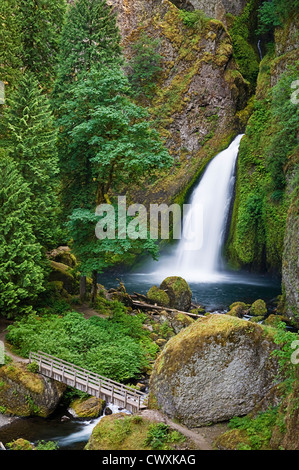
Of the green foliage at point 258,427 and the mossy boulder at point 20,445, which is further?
the mossy boulder at point 20,445

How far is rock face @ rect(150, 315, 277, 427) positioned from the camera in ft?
31.7

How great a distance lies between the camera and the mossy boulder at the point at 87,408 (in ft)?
38.6

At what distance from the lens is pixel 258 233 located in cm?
2591

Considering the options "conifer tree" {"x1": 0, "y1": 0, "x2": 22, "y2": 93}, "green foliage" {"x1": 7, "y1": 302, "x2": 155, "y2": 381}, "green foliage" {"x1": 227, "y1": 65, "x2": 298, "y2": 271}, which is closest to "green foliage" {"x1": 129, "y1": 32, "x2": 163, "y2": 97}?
"green foliage" {"x1": 227, "y1": 65, "x2": 298, "y2": 271}

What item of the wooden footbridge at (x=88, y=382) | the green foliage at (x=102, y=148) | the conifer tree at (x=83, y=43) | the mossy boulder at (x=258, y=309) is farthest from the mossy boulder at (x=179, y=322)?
the conifer tree at (x=83, y=43)

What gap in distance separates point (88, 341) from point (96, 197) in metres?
6.97

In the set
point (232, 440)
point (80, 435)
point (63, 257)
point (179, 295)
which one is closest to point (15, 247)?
point (80, 435)

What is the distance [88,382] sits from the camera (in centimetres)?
1204

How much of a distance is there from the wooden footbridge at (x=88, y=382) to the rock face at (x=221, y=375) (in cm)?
146

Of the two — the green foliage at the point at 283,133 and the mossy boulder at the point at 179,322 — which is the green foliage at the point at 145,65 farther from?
the mossy boulder at the point at 179,322

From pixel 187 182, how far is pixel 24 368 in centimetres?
2148

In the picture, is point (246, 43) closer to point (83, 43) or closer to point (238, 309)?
point (83, 43)

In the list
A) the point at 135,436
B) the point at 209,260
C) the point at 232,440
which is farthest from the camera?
the point at 209,260

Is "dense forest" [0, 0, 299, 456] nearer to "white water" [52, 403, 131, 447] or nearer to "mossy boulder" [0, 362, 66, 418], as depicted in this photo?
"mossy boulder" [0, 362, 66, 418]
